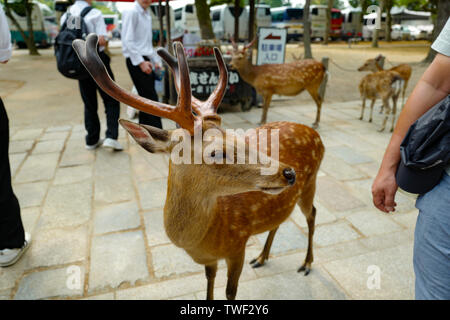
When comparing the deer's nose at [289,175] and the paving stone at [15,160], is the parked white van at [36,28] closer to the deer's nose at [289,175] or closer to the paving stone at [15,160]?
the paving stone at [15,160]

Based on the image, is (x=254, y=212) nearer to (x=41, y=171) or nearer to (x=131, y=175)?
(x=131, y=175)

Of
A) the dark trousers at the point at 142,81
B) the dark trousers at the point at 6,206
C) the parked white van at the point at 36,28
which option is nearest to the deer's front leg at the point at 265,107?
the dark trousers at the point at 142,81

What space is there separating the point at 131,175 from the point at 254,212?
252cm

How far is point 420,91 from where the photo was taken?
1.14m

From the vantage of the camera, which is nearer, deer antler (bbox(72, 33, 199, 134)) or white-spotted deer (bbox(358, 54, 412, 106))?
deer antler (bbox(72, 33, 199, 134))

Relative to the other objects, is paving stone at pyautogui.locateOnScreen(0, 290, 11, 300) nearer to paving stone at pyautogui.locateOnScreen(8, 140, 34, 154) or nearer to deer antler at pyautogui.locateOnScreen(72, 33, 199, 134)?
deer antler at pyautogui.locateOnScreen(72, 33, 199, 134)

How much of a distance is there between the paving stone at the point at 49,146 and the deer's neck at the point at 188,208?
383 centimetres

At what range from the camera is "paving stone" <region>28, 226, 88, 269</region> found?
2.54m

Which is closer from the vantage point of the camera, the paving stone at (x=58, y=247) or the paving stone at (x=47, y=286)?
the paving stone at (x=47, y=286)

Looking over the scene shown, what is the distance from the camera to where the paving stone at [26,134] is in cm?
521

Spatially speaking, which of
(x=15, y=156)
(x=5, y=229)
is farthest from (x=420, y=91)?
(x=15, y=156)

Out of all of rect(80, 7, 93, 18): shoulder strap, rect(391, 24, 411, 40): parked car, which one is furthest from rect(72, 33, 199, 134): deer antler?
rect(391, 24, 411, 40): parked car

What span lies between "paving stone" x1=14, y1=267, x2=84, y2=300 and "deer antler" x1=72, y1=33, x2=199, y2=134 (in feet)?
5.24

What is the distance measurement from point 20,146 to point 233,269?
14.7 ft
